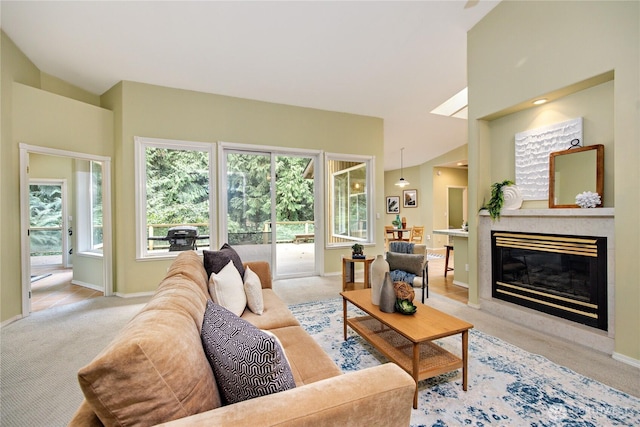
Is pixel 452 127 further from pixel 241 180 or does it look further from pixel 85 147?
pixel 85 147

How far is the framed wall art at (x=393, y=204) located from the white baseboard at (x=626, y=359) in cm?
792

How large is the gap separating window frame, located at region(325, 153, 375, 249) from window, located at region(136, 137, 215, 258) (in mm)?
2084

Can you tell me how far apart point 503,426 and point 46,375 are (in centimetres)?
328

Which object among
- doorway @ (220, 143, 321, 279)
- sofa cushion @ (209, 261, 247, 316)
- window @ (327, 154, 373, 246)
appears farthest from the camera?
window @ (327, 154, 373, 246)

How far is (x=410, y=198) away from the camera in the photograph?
383 inches

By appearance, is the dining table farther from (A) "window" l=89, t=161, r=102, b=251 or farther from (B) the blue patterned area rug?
(A) "window" l=89, t=161, r=102, b=251

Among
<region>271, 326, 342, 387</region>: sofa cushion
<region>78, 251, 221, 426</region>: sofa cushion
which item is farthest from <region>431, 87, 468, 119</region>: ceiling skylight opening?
<region>78, 251, 221, 426</region>: sofa cushion

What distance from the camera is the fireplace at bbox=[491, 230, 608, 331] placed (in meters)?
2.55

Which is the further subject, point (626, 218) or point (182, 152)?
Result: point (182, 152)

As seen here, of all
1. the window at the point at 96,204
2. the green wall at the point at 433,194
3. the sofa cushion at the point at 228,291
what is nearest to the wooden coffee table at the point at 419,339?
the sofa cushion at the point at 228,291

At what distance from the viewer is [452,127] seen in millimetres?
6559

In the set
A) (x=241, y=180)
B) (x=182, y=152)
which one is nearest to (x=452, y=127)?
(x=241, y=180)

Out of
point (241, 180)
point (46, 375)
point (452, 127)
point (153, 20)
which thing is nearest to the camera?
point (46, 375)

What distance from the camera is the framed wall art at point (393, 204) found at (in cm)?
1020
